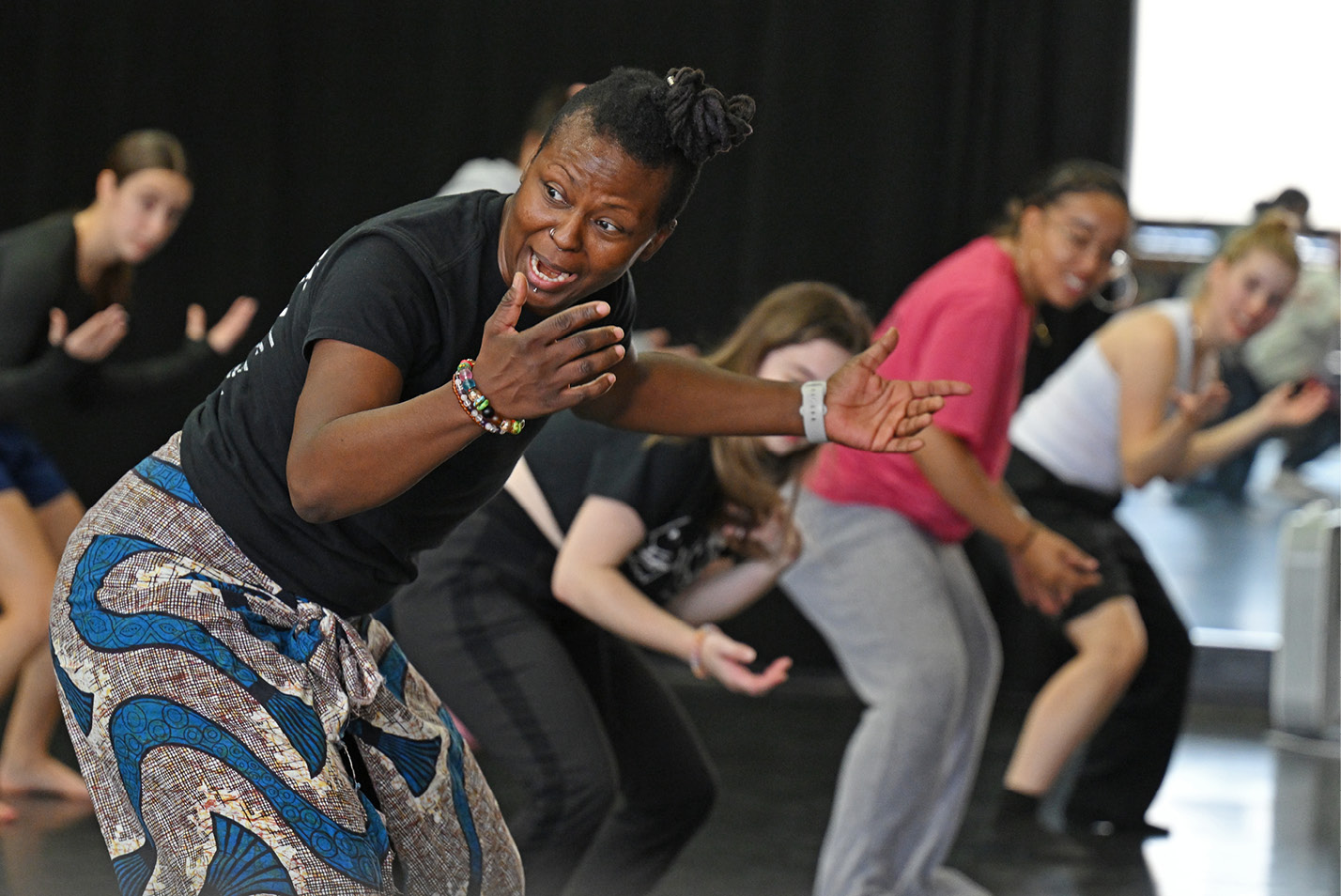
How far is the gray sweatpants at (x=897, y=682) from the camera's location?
8.98ft

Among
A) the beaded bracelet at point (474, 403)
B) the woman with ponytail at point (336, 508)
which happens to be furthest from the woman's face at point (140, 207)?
the beaded bracelet at point (474, 403)

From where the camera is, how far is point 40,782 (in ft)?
11.5

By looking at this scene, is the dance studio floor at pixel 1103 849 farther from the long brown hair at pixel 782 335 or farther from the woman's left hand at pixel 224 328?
the woman's left hand at pixel 224 328

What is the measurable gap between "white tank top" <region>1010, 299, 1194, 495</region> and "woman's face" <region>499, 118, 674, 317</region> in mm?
2316

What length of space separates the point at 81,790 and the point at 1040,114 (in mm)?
3518

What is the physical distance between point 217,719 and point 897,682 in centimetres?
158

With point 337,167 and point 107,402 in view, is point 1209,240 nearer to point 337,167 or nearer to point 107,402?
point 337,167

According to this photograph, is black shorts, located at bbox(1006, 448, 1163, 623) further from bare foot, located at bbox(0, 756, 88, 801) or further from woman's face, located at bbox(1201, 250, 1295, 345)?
bare foot, located at bbox(0, 756, 88, 801)

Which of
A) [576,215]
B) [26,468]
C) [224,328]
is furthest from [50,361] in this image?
[576,215]

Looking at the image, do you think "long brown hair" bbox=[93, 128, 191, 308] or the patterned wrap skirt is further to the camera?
"long brown hair" bbox=[93, 128, 191, 308]

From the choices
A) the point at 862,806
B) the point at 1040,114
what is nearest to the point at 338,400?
the point at 862,806

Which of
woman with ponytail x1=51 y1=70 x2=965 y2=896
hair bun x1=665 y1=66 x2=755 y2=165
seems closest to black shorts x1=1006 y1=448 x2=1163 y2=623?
woman with ponytail x1=51 y1=70 x2=965 y2=896

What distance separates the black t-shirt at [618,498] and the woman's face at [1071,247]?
1005 mm

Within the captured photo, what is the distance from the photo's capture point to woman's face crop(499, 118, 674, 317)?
141 cm
